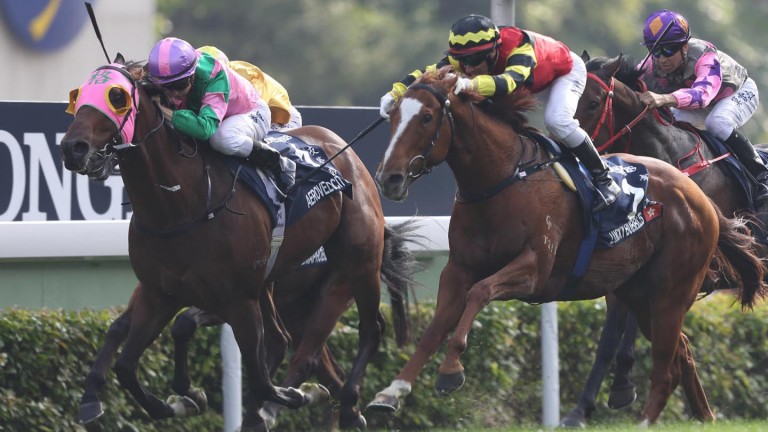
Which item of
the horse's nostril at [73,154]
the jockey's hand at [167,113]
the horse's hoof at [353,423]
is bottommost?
the horse's hoof at [353,423]

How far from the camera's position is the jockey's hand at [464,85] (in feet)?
22.2

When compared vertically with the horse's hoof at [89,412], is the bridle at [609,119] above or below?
above

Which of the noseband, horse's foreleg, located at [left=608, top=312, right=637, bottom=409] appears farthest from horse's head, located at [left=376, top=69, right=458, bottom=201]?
horse's foreleg, located at [left=608, top=312, right=637, bottom=409]

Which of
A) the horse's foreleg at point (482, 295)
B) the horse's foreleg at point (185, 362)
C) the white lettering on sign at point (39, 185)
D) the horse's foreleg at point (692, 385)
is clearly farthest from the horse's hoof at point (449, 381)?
the white lettering on sign at point (39, 185)

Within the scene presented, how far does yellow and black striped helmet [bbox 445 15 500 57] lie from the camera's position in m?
6.94

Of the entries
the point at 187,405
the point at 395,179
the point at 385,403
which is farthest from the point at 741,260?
the point at 187,405

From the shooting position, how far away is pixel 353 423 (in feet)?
26.3

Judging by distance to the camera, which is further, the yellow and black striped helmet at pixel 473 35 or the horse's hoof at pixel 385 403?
the yellow and black striped helmet at pixel 473 35

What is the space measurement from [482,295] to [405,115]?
33.6 inches

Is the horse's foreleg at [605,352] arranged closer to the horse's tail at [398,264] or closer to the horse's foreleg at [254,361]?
the horse's tail at [398,264]

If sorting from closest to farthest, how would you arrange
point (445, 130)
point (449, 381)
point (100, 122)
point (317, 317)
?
point (100, 122)
point (449, 381)
point (445, 130)
point (317, 317)

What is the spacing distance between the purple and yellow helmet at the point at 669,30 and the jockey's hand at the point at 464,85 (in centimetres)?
208

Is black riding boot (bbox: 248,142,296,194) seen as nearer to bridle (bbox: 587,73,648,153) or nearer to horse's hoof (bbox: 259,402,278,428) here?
horse's hoof (bbox: 259,402,278,428)

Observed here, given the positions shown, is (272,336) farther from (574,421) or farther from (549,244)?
(574,421)
